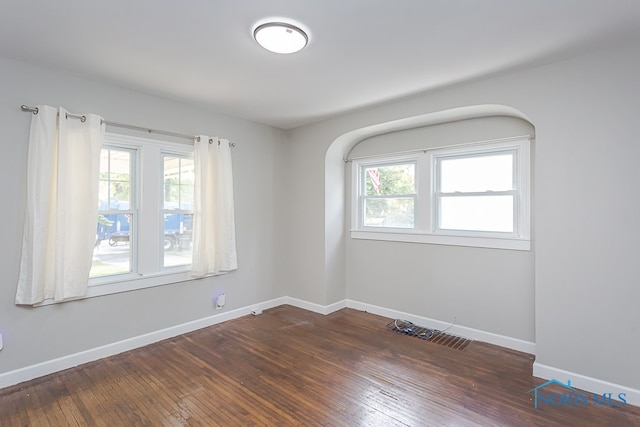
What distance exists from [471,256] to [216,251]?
9.79ft

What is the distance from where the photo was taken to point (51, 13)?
2.01m

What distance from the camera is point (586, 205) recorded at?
253 cm

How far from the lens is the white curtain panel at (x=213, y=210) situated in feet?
12.3

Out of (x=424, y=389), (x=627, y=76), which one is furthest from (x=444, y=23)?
(x=424, y=389)

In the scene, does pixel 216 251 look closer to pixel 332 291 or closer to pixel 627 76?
pixel 332 291

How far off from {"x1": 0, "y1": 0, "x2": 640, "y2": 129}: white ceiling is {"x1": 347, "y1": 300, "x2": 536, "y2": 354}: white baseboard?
261cm

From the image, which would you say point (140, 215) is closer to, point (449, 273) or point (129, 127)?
point (129, 127)

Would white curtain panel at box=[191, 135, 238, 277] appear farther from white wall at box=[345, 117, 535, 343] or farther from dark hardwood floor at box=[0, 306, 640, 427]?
white wall at box=[345, 117, 535, 343]

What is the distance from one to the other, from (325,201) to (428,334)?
2079 mm

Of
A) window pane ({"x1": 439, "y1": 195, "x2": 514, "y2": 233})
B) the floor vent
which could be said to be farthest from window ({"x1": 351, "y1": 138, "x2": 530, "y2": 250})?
the floor vent

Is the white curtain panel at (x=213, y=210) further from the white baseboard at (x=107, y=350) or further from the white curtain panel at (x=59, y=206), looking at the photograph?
the white curtain panel at (x=59, y=206)

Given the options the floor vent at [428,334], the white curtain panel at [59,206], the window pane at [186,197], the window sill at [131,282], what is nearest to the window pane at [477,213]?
the floor vent at [428,334]

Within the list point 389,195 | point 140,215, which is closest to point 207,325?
point 140,215

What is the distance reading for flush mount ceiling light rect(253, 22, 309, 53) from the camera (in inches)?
83.9
